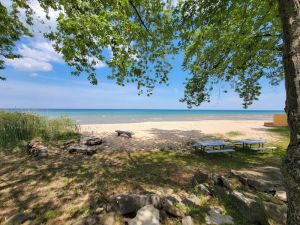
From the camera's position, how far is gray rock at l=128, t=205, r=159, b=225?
8.59 ft

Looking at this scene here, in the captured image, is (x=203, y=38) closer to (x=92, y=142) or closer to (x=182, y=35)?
(x=182, y=35)

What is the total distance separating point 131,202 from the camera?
315cm

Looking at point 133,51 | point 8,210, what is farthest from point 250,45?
point 8,210

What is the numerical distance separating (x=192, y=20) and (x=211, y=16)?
0.49 meters

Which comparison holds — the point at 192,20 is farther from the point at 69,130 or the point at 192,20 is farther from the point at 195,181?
the point at 69,130

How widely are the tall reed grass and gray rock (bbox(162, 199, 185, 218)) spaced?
8159 mm

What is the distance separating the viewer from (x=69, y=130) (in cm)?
1112

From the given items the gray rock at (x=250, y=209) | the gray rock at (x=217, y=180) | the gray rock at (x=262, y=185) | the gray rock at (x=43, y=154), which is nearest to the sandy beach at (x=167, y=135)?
the gray rock at (x=43, y=154)

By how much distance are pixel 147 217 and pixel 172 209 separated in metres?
0.50

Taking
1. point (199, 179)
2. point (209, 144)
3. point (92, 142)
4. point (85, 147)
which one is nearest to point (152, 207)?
point (199, 179)

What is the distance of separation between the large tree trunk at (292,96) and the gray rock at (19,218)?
12.8 feet

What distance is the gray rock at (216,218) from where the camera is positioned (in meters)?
2.68

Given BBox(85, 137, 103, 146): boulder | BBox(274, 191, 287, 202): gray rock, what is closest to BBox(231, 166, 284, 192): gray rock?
BBox(274, 191, 287, 202): gray rock

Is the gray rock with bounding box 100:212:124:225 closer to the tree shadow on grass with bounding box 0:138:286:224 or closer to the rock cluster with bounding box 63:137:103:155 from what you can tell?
the tree shadow on grass with bounding box 0:138:286:224
